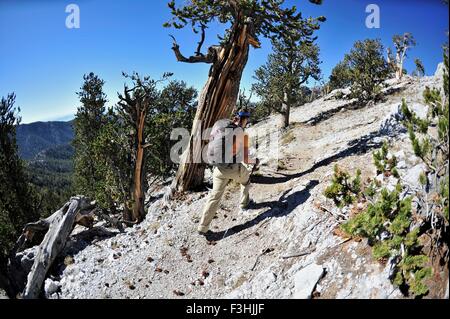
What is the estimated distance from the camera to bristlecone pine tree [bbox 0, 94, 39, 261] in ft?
54.7

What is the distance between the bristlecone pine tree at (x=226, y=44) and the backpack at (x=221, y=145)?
7.84ft

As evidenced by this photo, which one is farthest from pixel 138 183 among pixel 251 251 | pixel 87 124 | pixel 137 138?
pixel 87 124

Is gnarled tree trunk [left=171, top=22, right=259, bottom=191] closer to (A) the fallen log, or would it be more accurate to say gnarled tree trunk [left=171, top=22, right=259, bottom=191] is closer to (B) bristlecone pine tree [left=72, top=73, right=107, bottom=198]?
(A) the fallen log

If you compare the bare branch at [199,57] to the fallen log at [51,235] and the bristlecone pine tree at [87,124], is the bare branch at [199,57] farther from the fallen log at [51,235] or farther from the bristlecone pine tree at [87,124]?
the bristlecone pine tree at [87,124]

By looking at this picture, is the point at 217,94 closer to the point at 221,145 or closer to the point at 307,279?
the point at 221,145

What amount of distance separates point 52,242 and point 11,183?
11.7m

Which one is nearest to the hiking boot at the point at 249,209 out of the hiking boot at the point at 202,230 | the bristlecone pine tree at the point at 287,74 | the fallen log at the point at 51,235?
the hiking boot at the point at 202,230

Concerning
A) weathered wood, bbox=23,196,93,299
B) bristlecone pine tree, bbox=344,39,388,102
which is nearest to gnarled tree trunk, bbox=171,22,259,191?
weathered wood, bbox=23,196,93,299

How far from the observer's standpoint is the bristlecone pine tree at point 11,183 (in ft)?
54.7

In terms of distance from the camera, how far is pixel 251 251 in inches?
270

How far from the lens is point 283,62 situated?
2222 cm

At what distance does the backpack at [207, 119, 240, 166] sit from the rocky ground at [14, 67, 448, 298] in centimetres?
173

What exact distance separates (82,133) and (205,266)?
18.8 meters

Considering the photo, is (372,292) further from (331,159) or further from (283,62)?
(283,62)
